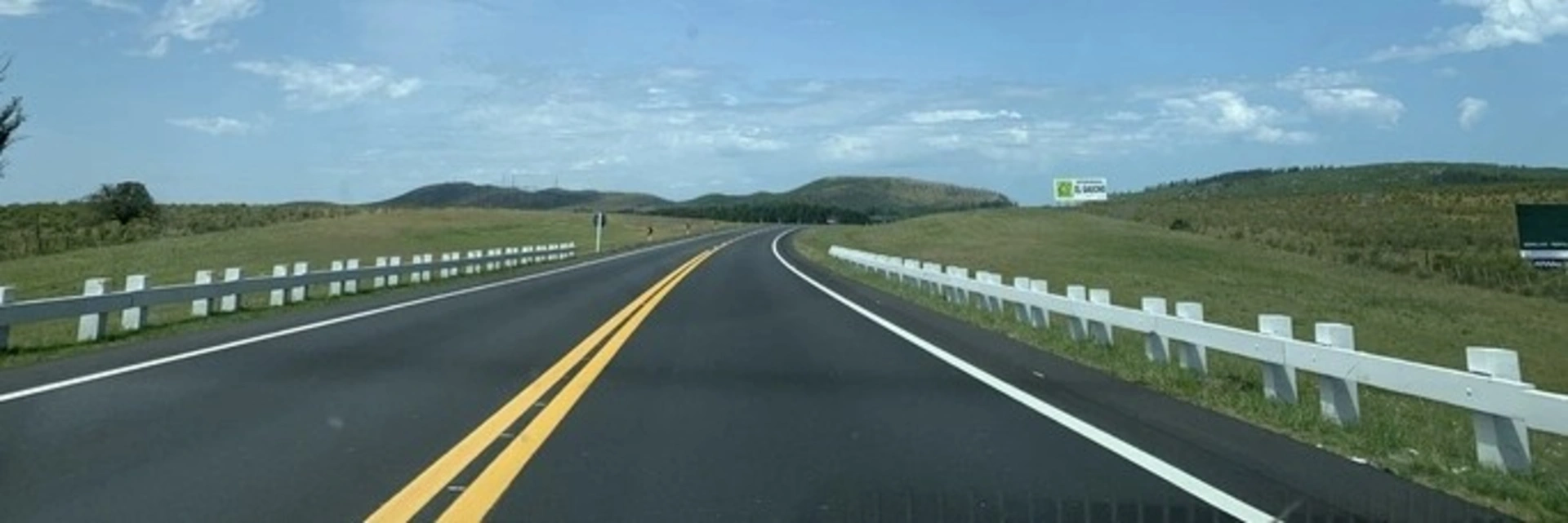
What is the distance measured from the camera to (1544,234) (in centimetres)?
5497

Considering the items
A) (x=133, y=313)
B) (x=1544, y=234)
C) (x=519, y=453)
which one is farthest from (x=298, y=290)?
(x=1544, y=234)

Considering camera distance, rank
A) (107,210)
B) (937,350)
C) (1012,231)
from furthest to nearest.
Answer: (107,210) → (1012,231) → (937,350)

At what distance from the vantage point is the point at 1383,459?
9406mm

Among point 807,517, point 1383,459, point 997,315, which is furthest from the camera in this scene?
point 997,315

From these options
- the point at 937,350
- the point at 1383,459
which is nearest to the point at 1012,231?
the point at 937,350

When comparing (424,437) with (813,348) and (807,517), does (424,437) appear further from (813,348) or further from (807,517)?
(813,348)

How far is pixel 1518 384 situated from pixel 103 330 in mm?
16782

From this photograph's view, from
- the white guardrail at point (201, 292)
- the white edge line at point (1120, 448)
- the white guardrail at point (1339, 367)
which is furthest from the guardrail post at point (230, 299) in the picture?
the white guardrail at point (1339, 367)

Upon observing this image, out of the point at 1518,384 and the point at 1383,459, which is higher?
the point at 1518,384

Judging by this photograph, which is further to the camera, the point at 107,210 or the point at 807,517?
the point at 107,210

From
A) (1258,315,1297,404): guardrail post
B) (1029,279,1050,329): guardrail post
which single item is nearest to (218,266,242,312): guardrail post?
(1029,279,1050,329): guardrail post

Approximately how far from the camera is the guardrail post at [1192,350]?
1436 centimetres

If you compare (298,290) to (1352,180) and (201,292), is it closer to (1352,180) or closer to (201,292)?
(201,292)

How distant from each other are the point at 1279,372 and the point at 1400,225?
243ft
